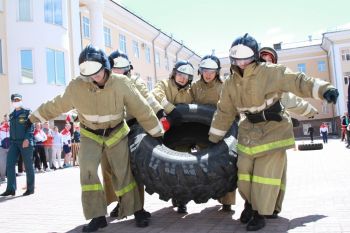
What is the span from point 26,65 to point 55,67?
1364mm

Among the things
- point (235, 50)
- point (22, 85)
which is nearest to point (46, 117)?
point (235, 50)

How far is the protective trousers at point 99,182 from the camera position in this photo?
197 inches

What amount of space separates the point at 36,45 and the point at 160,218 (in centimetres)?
1761

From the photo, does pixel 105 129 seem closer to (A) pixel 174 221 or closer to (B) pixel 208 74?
(A) pixel 174 221

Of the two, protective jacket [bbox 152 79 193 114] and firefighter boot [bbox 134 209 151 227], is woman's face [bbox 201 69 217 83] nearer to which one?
protective jacket [bbox 152 79 193 114]

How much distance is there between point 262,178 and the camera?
15.5 feet

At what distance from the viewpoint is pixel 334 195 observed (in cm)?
654

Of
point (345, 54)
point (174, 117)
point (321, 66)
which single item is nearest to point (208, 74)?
point (174, 117)

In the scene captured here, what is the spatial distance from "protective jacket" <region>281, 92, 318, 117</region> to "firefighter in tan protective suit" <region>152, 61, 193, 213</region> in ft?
4.11

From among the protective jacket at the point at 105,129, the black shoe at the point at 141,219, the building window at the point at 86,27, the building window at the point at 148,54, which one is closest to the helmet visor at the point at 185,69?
the protective jacket at the point at 105,129

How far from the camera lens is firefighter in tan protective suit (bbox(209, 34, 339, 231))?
15.4 feet

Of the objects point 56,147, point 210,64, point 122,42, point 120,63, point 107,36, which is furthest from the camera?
point 122,42

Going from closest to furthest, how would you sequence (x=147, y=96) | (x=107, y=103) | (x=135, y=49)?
1. (x=107, y=103)
2. (x=147, y=96)
3. (x=135, y=49)

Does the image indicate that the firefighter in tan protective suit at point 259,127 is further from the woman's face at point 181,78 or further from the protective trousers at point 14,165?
the protective trousers at point 14,165
